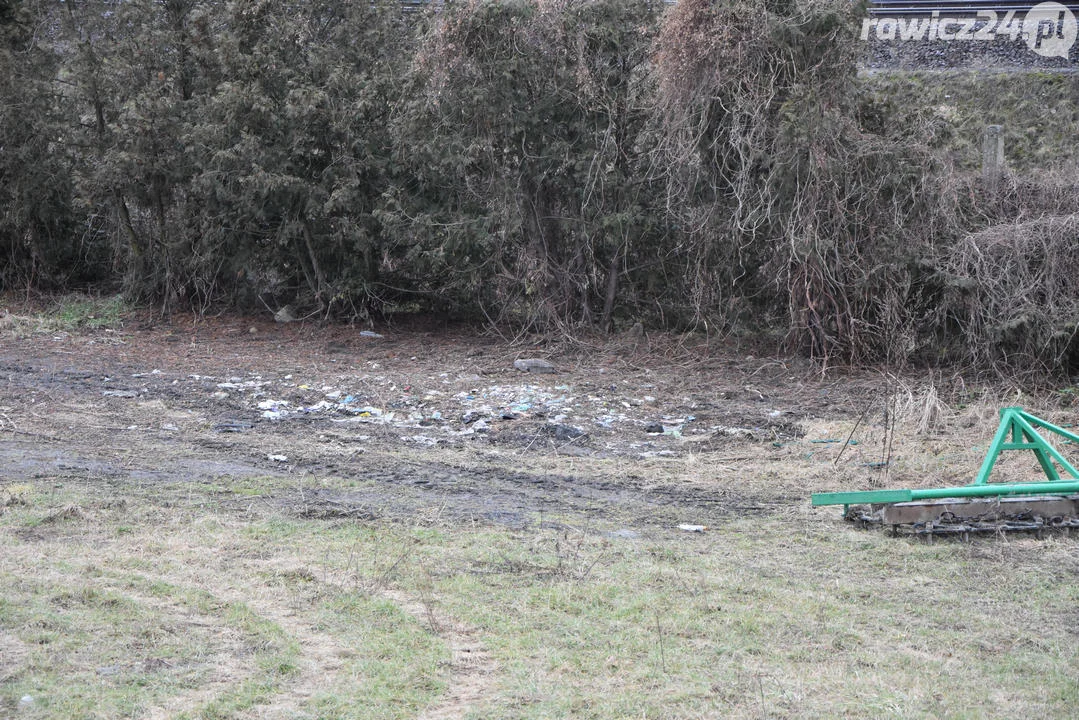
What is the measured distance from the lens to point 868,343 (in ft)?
32.4

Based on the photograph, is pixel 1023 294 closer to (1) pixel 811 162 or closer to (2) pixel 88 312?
(1) pixel 811 162

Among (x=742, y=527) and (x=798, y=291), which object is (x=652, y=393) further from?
(x=742, y=527)

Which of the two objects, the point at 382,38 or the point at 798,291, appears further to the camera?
the point at 382,38

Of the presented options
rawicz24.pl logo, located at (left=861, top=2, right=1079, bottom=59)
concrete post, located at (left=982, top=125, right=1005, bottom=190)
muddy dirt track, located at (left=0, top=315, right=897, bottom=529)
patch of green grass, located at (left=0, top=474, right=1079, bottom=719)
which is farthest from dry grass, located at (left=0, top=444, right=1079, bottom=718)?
rawicz24.pl logo, located at (left=861, top=2, right=1079, bottom=59)

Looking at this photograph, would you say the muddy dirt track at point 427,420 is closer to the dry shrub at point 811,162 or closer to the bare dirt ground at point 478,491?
the bare dirt ground at point 478,491

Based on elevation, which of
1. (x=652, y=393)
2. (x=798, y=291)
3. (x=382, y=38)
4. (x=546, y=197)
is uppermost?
(x=382, y=38)

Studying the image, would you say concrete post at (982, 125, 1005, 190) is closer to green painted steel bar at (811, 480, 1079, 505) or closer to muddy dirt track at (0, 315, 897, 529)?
muddy dirt track at (0, 315, 897, 529)

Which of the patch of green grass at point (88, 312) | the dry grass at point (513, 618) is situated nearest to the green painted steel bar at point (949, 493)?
the dry grass at point (513, 618)

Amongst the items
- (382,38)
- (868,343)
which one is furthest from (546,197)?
(868,343)

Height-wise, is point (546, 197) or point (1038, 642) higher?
point (546, 197)

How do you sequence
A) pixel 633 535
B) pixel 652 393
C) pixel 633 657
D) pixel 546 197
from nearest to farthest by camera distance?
pixel 633 657
pixel 633 535
pixel 652 393
pixel 546 197

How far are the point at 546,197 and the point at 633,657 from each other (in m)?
8.37

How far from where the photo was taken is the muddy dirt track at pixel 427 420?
20.1 ft

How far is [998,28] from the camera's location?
57.7ft
